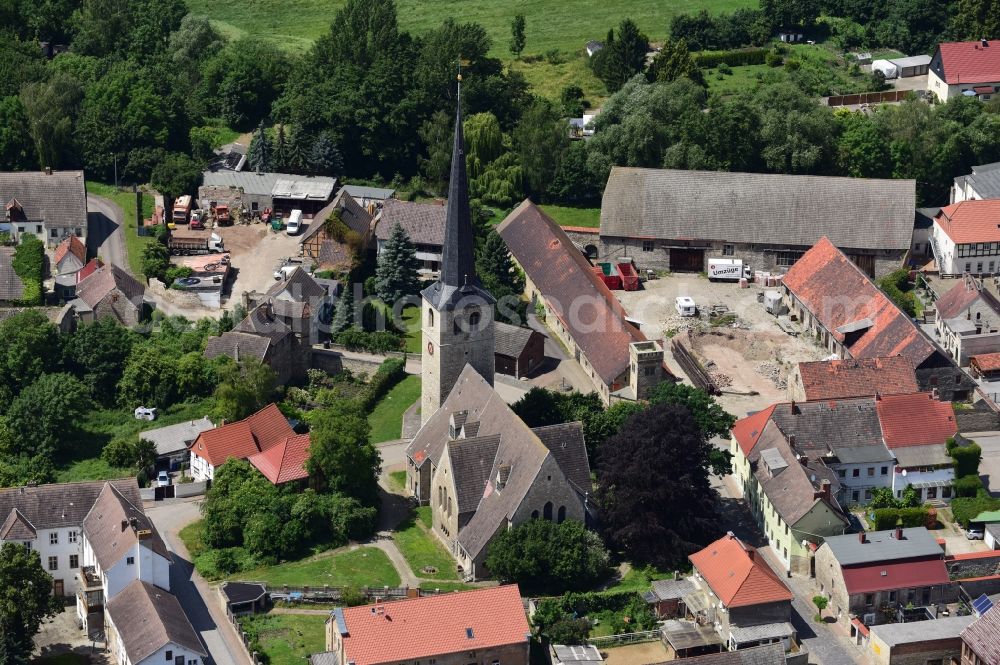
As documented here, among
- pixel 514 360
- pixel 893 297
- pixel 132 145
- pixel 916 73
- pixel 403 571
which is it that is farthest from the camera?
pixel 916 73

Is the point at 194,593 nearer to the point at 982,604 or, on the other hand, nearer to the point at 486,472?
Result: the point at 486,472

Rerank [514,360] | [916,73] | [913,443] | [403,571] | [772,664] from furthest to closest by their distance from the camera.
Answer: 1. [916,73]
2. [514,360]
3. [913,443]
4. [403,571]
5. [772,664]

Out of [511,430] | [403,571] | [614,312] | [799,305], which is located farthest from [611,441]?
[799,305]

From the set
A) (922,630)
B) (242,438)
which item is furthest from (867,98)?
(922,630)

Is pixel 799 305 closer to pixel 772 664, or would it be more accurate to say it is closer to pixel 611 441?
pixel 611 441

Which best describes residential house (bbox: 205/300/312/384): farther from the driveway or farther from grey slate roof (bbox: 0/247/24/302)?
the driveway

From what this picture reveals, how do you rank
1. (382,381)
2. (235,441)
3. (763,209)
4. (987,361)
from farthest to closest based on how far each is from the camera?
(763,209) → (382,381) → (987,361) → (235,441)
